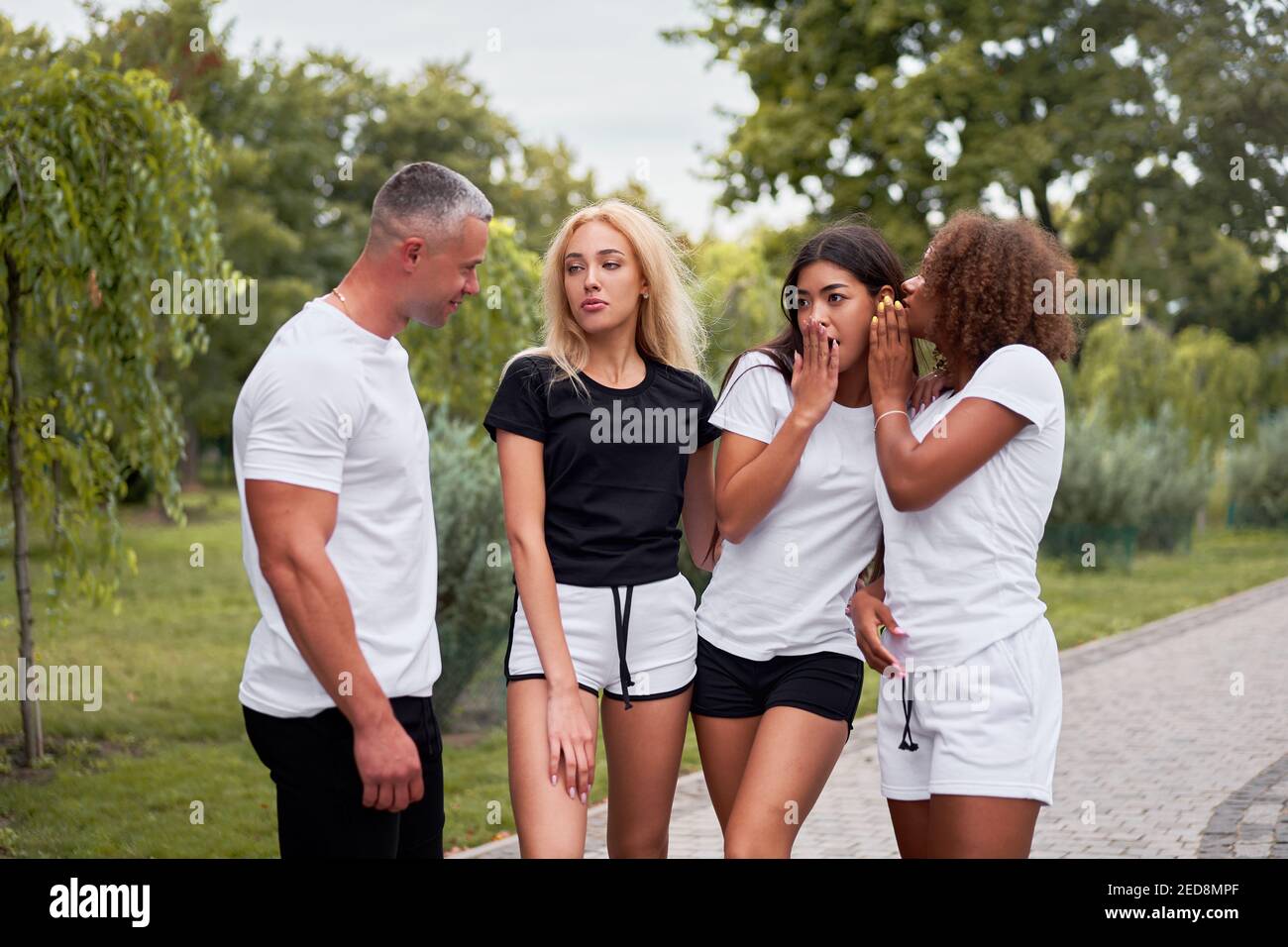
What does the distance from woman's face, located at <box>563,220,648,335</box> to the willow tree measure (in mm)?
5211

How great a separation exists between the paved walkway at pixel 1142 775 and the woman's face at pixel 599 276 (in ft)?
11.5

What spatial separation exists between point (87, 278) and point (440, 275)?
230 inches

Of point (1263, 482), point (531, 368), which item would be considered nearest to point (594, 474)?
point (531, 368)

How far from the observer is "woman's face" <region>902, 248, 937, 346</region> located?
316 cm

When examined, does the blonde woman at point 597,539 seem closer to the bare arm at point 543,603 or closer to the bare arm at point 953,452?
the bare arm at point 543,603

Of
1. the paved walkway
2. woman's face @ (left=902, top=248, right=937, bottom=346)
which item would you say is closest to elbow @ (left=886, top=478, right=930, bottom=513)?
woman's face @ (left=902, top=248, right=937, bottom=346)

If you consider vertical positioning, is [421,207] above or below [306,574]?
above

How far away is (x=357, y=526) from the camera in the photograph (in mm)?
2834

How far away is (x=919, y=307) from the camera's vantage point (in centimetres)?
320

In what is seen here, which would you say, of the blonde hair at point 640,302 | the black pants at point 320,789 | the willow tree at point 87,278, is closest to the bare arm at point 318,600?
the black pants at point 320,789

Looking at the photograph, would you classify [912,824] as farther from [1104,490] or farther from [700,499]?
[1104,490]

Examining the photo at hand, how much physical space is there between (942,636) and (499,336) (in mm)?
11680
